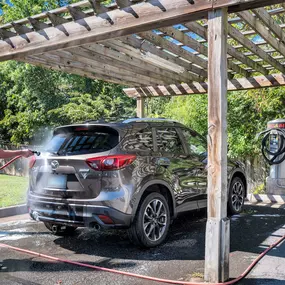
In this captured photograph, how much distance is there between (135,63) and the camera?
23.4 ft

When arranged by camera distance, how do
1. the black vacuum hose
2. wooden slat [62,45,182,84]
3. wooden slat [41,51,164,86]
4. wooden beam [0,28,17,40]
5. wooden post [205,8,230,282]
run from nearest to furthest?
1. wooden post [205,8,230,282]
2. wooden beam [0,28,17,40]
3. wooden slat [62,45,182,84]
4. wooden slat [41,51,164,86]
5. the black vacuum hose

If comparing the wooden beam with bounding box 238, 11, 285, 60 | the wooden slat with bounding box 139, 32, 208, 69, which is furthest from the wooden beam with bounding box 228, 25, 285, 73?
the wooden slat with bounding box 139, 32, 208, 69

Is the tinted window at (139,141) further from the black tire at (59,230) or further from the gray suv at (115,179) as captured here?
the black tire at (59,230)

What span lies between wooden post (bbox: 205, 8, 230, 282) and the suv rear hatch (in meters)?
1.41

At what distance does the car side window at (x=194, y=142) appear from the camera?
5762 mm

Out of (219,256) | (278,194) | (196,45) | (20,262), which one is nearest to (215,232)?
(219,256)

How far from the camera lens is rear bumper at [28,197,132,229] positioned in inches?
167

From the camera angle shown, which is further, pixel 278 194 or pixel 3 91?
pixel 3 91

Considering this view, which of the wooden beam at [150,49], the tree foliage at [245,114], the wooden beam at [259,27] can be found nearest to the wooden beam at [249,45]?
the wooden beam at [259,27]

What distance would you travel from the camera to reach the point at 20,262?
4305 mm

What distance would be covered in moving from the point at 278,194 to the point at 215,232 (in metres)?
5.40

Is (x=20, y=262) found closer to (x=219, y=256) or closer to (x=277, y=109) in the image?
(x=219, y=256)

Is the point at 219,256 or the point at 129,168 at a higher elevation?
the point at 129,168

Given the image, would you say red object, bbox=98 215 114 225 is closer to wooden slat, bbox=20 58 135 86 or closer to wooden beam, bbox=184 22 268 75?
wooden beam, bbox=184 22 268 75
